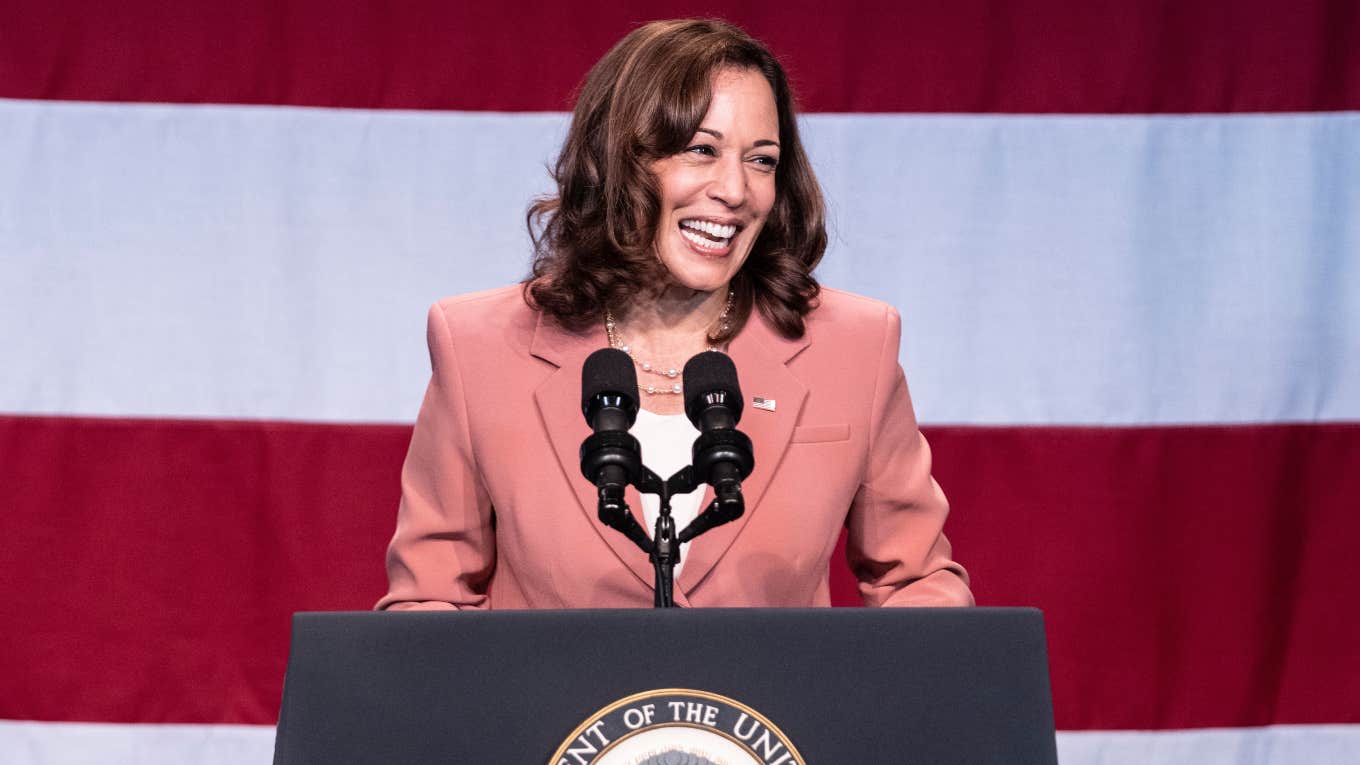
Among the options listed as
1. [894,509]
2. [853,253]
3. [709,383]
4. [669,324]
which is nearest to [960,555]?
[853,253]

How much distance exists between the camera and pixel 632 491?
140cm

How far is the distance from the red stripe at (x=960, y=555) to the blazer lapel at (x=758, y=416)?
0.81 metres

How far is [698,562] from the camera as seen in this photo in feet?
4.58

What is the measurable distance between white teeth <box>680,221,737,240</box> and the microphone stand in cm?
54

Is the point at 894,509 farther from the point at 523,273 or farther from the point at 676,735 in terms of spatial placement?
the point at 523,273

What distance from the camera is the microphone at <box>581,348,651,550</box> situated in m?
0.92

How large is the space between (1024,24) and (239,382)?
142 cm

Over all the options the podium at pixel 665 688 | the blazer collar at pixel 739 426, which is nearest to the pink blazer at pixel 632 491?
the blazer collar at pixel 739 426

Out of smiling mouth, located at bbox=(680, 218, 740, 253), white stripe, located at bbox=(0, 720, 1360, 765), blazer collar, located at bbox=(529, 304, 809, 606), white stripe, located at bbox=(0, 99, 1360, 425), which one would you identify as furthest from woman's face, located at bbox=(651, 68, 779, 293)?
white stripe, located at bbox=(0, 720, 1360, 765)

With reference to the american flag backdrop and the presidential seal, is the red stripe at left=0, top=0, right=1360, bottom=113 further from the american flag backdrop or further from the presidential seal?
the presidential seal

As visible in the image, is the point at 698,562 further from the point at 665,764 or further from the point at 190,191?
the point at 190,191

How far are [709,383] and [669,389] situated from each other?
1.73 feet

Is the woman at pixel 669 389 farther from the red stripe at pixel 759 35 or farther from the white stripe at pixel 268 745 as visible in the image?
the white stripe at pixel 268 745

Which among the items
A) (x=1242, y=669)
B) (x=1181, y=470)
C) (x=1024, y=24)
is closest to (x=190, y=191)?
(x=1024, y=24)
